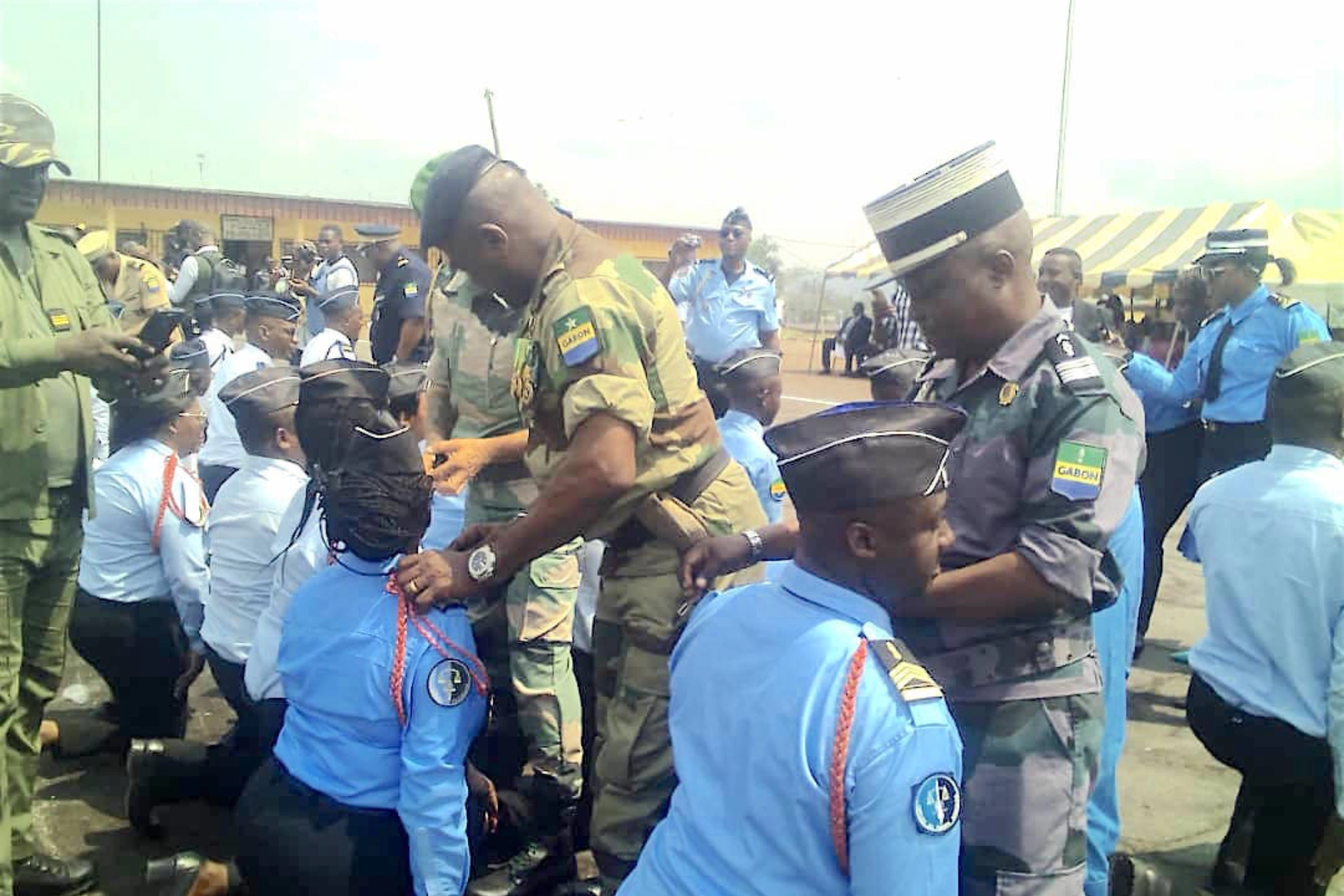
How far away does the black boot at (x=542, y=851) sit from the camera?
10.5ft

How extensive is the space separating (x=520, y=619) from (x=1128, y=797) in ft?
8.78

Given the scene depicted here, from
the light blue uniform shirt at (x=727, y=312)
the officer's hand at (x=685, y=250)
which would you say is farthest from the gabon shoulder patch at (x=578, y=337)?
the officer's hand at (x=685, y=250)

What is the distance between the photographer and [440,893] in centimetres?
253

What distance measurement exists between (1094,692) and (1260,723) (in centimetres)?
142

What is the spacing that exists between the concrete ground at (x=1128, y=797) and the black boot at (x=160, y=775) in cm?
18

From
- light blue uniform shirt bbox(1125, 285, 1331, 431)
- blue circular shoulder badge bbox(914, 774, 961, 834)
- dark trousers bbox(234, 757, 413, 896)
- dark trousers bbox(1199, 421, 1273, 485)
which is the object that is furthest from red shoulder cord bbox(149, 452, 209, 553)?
dark trousers bbox(1199, 421, 1273, 485)

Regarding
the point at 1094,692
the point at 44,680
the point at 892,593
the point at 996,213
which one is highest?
the point at 996,213

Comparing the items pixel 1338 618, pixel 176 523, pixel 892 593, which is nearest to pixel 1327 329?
pixel 1338 618

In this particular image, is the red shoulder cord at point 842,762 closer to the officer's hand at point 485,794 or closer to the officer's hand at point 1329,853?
the officer's hand at point 485,794

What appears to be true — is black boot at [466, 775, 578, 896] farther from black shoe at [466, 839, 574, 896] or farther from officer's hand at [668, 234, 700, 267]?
officer's hand at [668, 234, 700, 267]

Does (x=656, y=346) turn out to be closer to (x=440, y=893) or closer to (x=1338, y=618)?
(x=440, y=893)

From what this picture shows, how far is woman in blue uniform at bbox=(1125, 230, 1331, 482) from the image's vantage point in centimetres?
568

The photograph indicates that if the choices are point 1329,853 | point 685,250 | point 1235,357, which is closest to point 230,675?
point 1329,853

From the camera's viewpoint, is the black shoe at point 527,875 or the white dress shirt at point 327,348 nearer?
the black shoe at point 527,875
